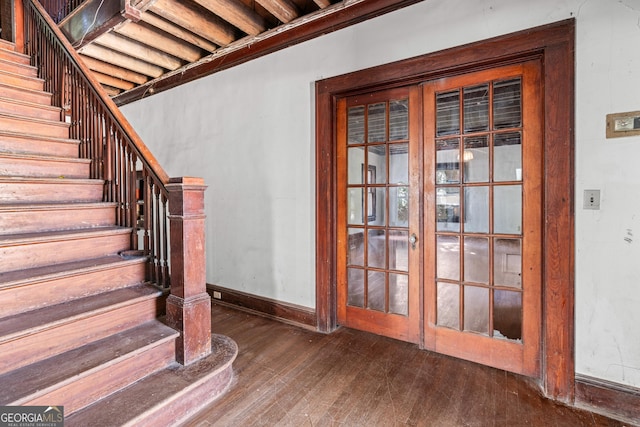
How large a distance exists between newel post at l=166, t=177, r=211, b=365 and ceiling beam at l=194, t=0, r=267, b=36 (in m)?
1.80

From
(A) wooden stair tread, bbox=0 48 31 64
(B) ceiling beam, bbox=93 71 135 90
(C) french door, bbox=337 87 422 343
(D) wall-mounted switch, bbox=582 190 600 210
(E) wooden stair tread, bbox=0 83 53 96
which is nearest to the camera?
(D) wall-mounted switch, bbox=582 190 600 210

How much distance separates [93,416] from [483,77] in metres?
3.24

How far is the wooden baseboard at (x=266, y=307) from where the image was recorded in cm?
299

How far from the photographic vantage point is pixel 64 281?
72.7 inches

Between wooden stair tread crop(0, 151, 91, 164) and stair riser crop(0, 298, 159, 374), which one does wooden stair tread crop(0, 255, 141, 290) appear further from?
wooden stair tread crop(0, 151, 91, 164)

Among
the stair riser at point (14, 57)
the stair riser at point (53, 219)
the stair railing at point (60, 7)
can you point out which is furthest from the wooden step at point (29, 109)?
the stair railing at point (60, 7)

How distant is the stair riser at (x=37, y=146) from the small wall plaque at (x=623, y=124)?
4206mm

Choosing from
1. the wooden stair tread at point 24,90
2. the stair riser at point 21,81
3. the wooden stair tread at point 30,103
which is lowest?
the wooden stair tread at point 30,103

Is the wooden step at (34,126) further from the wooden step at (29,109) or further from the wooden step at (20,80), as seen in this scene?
the wooden step at (20,80)

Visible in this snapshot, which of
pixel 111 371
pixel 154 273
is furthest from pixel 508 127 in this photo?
pixel 111 371

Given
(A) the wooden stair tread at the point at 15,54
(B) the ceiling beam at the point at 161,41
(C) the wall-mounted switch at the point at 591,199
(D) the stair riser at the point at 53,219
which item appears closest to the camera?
(C) the wall-mounted switch at the point at 591,199

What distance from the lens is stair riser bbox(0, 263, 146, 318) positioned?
165cm

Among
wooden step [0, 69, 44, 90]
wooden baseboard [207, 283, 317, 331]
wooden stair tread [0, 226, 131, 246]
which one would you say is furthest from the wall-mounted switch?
wooden step [0, 69, 44, 90]

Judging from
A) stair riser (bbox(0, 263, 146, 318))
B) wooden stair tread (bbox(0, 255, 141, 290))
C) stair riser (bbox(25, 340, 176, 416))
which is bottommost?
stair riser (bbox(25, 340, 176, 416))
